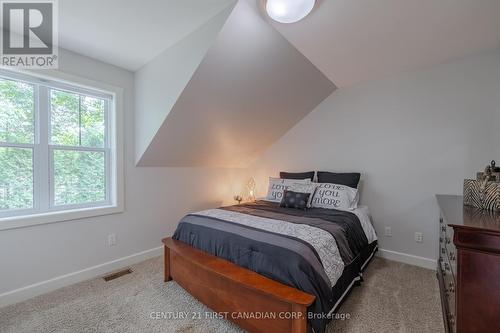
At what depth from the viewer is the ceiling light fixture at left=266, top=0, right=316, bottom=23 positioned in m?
1.62

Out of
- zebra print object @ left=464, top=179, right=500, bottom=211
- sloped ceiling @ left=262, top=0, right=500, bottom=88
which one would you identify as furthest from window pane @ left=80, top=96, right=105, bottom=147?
zebra print object @ left=464, top=179, right=500, bottom=211

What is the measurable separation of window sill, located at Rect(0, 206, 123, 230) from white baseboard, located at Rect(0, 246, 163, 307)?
0.55 metres

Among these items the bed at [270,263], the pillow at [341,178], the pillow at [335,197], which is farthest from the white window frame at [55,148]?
the pillow at [341,178]

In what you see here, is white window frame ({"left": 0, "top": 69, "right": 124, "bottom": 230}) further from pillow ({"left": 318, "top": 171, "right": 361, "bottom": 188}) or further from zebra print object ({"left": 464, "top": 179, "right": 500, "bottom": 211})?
zebra print object ({"left": 464, "top": 179, "right": 500, "bottom": 211})

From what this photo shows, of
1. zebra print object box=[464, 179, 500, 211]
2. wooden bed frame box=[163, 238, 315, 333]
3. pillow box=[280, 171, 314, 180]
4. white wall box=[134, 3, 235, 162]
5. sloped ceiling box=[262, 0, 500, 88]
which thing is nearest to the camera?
wooden bed frame box=[163, 238, 315, 333]

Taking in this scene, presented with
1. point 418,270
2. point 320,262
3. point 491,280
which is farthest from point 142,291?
point 418,270

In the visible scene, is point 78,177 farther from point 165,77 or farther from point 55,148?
point 165,77

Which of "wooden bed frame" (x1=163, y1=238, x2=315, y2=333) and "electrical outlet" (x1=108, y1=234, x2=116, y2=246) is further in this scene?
"electrical outlet" (x1=108, y1=234, x2=116, y2=246)

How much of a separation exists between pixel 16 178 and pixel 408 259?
4.11 meters

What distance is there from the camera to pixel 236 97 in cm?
256

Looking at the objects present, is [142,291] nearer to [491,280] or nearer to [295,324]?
[295,324]

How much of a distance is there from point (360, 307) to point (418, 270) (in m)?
1.14

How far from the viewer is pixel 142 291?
6.91 feet

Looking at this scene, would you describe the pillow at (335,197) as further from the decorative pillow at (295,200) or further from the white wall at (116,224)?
the white wall at (116,224)
